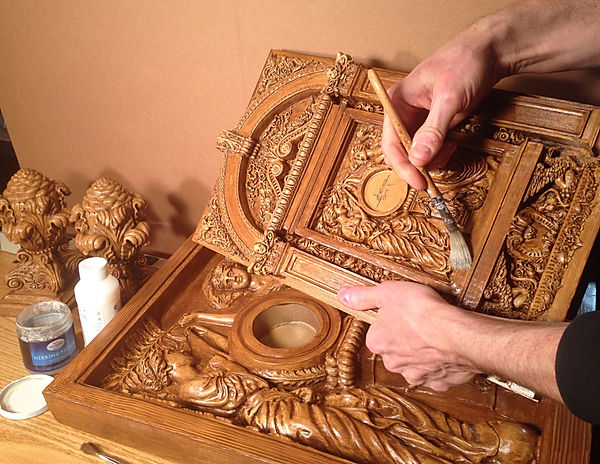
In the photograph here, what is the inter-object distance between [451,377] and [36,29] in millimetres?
1528

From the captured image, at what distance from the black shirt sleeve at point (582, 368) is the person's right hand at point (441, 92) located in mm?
406

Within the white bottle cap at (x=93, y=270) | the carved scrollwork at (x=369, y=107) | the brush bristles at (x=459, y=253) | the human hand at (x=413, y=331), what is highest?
the carved scrollwork at (x=369, y=107)

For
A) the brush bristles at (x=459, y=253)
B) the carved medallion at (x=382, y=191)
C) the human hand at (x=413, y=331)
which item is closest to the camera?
the human hand at (x=413, y=331)

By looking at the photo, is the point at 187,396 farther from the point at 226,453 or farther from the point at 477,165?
the point at 477,165

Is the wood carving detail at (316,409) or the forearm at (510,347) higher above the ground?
the forearm at (510,347)

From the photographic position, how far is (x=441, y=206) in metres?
0.98

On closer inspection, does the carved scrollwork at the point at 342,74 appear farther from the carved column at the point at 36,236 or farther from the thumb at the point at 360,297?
the carved column at the point at 36,236

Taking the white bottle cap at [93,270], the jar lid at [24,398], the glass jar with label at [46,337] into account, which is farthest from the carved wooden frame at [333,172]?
the jar lid at [24,398]

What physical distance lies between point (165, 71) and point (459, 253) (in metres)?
1.01

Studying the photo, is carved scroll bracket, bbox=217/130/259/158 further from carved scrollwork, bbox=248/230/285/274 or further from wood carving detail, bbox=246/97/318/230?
carved scrollwork, bbox=248/230/285/274

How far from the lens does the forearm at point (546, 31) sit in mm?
1001

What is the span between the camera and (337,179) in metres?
1.16

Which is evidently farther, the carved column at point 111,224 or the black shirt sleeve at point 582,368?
the carved column at point 111,224

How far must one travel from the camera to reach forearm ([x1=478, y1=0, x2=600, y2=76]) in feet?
3.28
